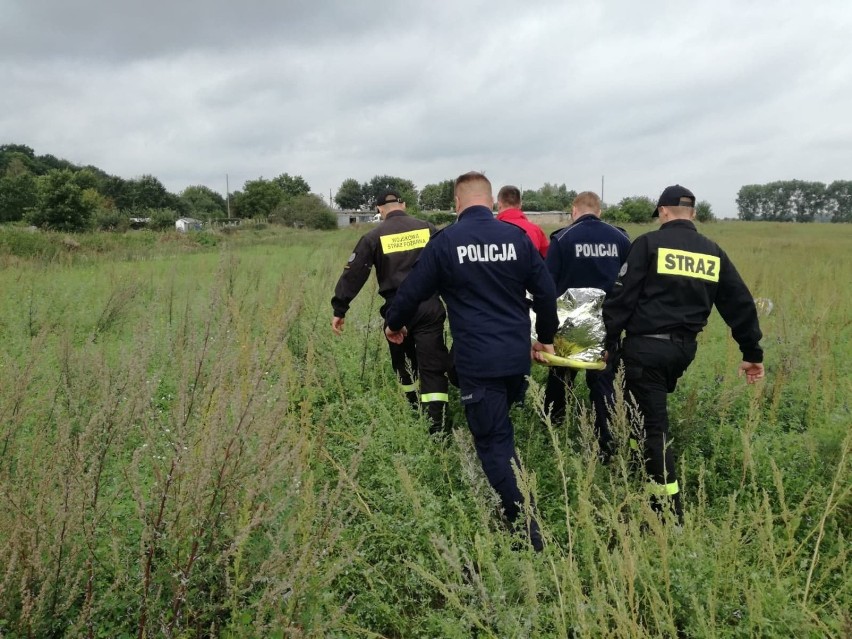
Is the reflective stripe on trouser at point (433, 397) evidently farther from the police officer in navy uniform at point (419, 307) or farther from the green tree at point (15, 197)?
the green tree at point (15, 197)

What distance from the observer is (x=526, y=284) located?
327 cm

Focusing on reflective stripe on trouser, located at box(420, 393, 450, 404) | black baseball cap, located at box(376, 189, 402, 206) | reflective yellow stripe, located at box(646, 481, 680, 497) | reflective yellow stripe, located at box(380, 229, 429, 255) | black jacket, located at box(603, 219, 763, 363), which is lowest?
reflective yellow stripe, located at box(646, 481, 680, 497)

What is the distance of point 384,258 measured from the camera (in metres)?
4.44

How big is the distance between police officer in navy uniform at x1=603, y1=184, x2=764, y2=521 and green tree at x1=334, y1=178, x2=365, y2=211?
87905mm

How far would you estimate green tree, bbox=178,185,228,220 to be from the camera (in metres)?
76.5

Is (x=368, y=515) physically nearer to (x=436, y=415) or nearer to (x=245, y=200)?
(x=436, y=415)

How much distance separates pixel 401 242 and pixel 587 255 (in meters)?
1.49

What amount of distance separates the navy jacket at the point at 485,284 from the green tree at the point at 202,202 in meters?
76.8

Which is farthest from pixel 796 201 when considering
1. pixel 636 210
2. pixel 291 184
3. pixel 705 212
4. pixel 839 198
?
pixel 291 184

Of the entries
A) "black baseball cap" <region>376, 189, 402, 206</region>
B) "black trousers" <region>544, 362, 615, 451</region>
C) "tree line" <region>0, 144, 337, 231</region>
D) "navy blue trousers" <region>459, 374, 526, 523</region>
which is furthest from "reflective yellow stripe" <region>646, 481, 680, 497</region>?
"tree line" <region>0, 144, 337, 231</region>

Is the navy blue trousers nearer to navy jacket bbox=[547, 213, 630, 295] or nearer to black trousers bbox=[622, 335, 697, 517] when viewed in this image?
black trousers bbox=[622, 335, 697, 517]

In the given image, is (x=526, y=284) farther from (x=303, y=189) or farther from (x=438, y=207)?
(x=303, y=189)

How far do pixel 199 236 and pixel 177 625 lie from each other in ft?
92.3

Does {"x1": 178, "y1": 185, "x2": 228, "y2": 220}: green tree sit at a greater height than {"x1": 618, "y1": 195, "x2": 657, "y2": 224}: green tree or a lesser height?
greater
